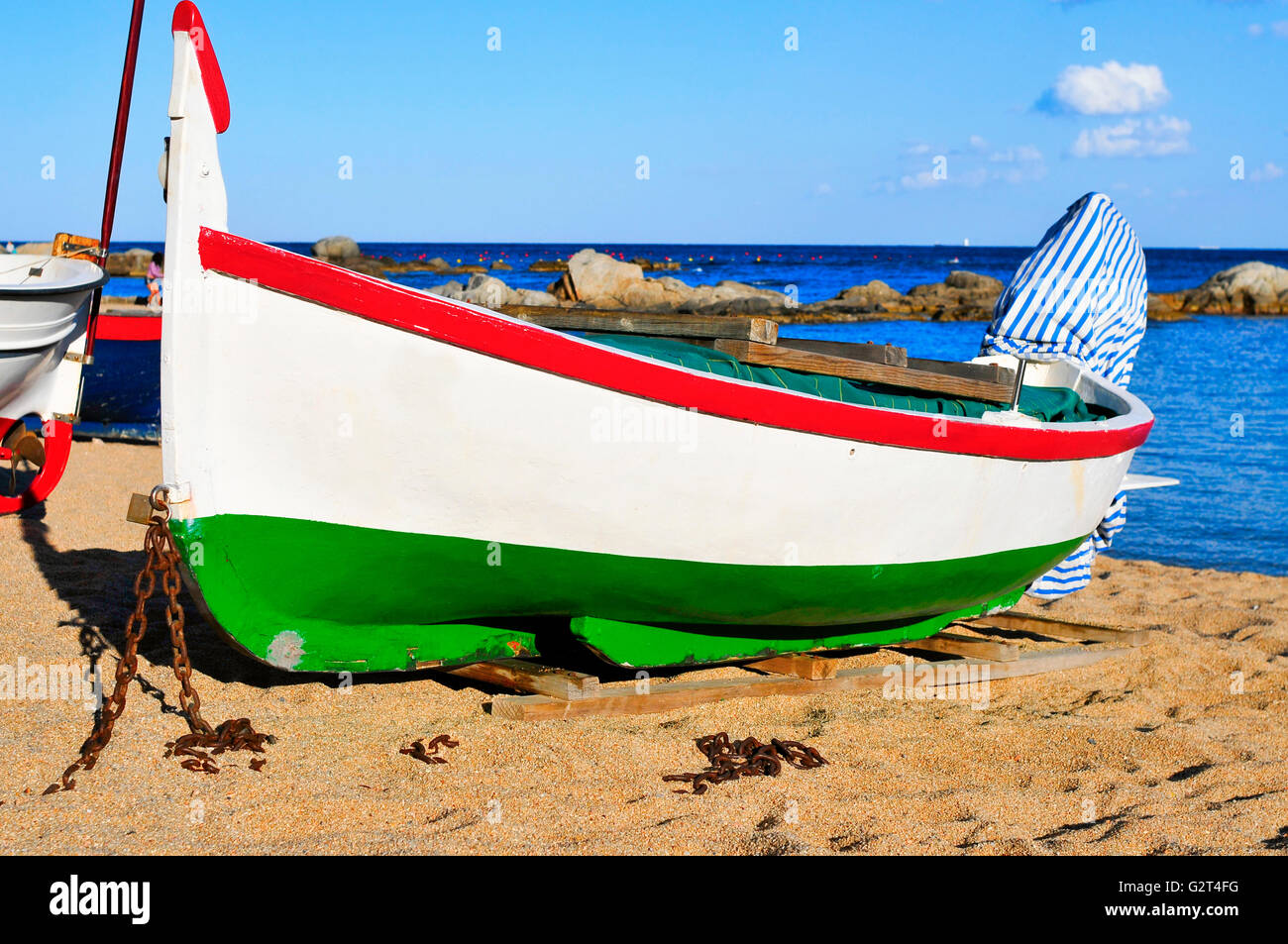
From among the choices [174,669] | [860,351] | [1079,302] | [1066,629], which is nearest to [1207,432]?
[1079,302]

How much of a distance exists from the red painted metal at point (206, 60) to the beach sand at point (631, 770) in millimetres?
1611

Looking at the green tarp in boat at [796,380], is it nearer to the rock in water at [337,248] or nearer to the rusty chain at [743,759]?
the rusty chain at [743,759]

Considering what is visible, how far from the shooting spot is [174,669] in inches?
150

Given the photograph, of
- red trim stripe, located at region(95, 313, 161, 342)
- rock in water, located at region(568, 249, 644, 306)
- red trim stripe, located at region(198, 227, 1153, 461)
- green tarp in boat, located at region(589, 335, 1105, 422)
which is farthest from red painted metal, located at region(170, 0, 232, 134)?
rock in water, located at region(568, 249, 644, 306)

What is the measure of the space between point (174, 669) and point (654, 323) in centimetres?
261

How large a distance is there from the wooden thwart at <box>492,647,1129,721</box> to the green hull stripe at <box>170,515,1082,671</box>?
0.16m

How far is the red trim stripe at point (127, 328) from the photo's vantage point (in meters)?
11.5

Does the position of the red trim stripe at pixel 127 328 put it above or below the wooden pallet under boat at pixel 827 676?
above

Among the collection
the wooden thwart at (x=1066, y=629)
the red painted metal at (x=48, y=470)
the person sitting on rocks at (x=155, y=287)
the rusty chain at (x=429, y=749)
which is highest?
the person sitting on rocks at (x=155, y=287)

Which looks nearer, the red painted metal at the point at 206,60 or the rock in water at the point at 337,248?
the red painted metal at the point at 206,60

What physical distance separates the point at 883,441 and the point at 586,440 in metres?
1.29

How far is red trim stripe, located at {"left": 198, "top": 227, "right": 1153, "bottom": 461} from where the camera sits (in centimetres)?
358

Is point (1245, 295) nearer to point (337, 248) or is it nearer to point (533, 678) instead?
point (337, 248)

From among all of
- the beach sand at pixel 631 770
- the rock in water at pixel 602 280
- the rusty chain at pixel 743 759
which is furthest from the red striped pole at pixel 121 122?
the rock in water at pixel 602 280
